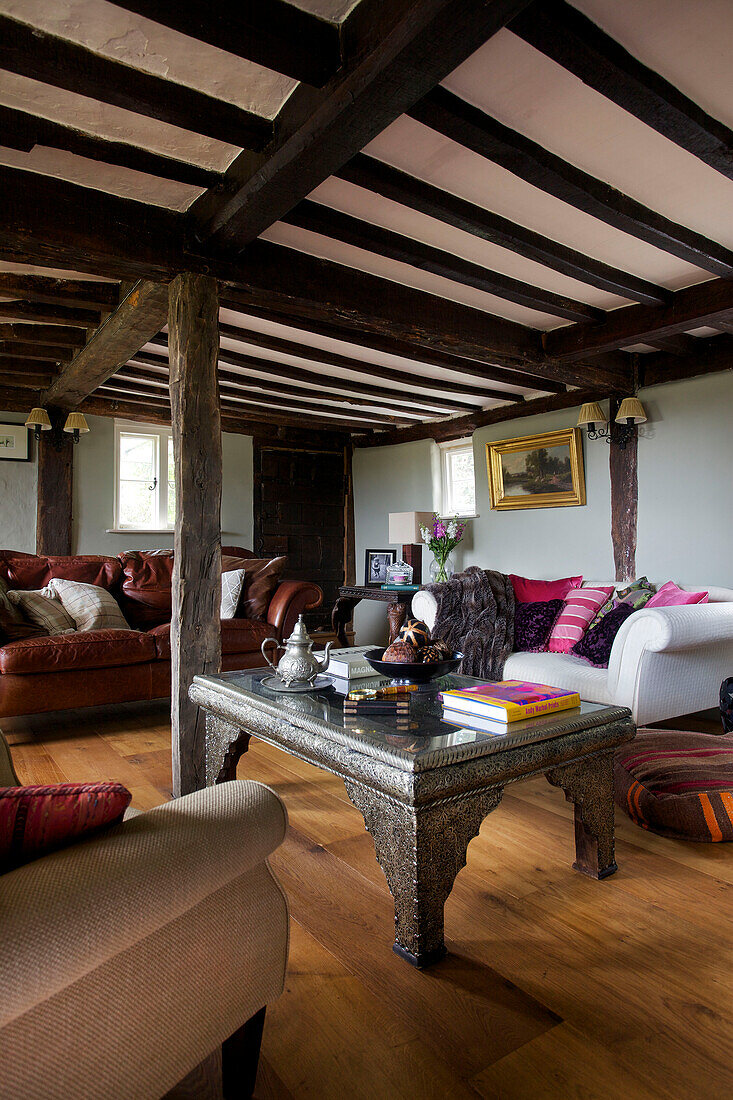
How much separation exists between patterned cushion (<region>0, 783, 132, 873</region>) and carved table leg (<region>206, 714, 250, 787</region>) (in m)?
1.22

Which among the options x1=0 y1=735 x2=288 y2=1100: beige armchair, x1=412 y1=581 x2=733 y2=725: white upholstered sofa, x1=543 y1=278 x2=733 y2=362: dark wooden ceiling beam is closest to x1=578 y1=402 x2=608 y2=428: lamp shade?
x1=543 y1=278 x2=733 y2=362: dark wooden ceiling beam

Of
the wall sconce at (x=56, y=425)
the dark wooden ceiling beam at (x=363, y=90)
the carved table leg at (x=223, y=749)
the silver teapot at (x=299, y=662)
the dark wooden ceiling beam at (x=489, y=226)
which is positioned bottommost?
the carved table leg at (x=223, y=749)

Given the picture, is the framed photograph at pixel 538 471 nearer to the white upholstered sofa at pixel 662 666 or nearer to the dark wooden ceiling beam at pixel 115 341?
the white upholstered sofa at pixel 662 666

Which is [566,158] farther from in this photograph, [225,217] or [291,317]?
[291,317]

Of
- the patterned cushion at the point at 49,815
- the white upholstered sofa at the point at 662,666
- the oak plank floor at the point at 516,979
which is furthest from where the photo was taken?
the white upholstered sofa at the point at 662,666

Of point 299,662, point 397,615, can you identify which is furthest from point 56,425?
point 299,662

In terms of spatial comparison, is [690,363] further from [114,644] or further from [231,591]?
[114,644]

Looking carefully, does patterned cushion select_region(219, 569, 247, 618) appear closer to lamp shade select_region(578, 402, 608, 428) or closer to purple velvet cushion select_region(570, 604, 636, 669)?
purple velvet cushion select_region(570, 604, 636, 669)

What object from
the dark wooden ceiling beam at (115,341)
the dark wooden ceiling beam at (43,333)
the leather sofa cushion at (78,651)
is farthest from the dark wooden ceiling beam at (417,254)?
the leather sofa cushion at (78,651)

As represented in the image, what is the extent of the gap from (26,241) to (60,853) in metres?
2.29

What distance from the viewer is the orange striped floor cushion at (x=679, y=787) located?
2.18 meters

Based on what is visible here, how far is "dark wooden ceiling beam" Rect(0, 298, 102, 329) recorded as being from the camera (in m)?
3.75

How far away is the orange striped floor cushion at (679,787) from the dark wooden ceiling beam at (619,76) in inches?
82.8

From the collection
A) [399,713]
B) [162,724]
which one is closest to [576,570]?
[162,724]
